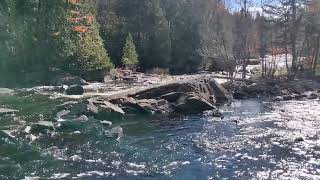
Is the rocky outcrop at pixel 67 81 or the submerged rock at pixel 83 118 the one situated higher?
the rocky outcrop at pixel 67 81

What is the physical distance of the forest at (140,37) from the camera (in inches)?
1885

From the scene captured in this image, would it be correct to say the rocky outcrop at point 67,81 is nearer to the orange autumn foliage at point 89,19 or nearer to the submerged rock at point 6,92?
the submerged rock at point 6,92

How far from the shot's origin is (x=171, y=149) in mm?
20281

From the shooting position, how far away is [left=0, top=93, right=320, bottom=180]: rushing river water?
1659cm

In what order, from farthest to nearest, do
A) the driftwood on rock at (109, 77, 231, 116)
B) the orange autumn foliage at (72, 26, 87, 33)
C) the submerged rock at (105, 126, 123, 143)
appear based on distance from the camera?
the orange autumn foliage at (72, 26, 87, 33), the driftwood on rock at (109, 77, 231, 116), the submerged rock at (105, 126, 123, 143)

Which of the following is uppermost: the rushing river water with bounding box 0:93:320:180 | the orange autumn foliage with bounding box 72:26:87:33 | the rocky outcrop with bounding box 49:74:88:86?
the orange autumn foliage with bounding box 72:26:87:33

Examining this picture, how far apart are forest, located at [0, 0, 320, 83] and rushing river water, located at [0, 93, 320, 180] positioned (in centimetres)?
2030

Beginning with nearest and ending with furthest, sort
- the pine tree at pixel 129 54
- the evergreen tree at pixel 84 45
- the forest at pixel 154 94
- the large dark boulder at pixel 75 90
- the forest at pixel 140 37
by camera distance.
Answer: the forest at pixel 154 94
the large dark boulder at pixel 75 90
the forest at pixel 140 37
the evergreen tree at pixel 84 45
the pine tree at pixel 129 54

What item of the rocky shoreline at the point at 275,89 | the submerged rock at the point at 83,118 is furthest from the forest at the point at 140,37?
the submerged rock at the point at 83,118

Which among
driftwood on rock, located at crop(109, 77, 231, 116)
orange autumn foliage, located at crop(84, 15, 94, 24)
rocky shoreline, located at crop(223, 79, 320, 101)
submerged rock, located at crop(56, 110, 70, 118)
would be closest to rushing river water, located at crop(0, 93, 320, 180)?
submerged rock, located at crop(56, 110, 70, 118)

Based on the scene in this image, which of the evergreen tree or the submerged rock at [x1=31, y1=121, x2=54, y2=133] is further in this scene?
the evergreen tree

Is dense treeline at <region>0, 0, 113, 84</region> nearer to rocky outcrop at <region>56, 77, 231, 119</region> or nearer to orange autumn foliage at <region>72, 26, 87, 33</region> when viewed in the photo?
orange autumn foliage at <region>72, 26, 87, 33</region>

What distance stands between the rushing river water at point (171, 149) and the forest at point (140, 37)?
66.6 feet

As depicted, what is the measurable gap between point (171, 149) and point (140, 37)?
4520 cm
